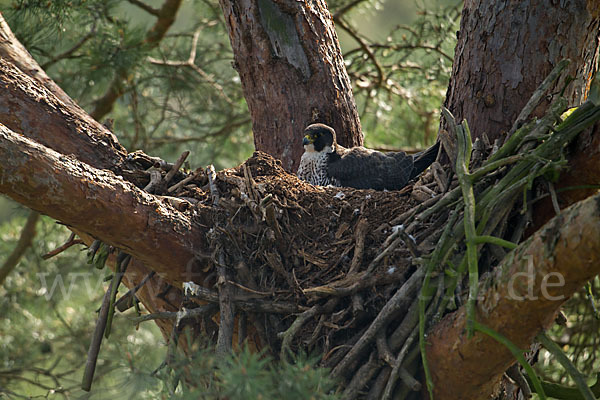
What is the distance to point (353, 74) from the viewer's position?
5.22 meters

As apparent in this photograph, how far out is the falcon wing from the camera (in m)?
3.68

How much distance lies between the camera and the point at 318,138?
351cm

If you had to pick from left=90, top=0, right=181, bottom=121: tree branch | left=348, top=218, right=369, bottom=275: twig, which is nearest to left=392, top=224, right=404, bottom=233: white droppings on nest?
left=348, top=218, right=369, bottom=275: twig

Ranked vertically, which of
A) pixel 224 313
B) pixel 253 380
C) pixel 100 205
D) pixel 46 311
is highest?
pixel 46 311

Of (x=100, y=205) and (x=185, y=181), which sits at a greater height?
(x=185, y=181)

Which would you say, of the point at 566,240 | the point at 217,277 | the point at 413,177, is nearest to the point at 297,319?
the point at 217,277

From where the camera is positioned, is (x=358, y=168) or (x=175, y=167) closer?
(x=175, y=167)

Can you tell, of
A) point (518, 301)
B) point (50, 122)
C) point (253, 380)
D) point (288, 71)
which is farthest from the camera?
point (288, 71)

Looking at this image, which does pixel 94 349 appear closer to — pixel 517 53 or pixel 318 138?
pixel 318 138

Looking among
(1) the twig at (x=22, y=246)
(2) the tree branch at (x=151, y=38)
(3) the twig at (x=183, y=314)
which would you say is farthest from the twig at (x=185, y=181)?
(1) the twig at (x=22, y=246)

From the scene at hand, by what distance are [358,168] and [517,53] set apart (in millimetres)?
1218

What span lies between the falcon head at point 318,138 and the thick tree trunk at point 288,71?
68 mm

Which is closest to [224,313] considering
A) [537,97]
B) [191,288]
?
[191,288]

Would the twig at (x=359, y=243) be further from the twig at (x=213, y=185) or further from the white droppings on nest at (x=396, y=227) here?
the twig at (x=213, y=185)
